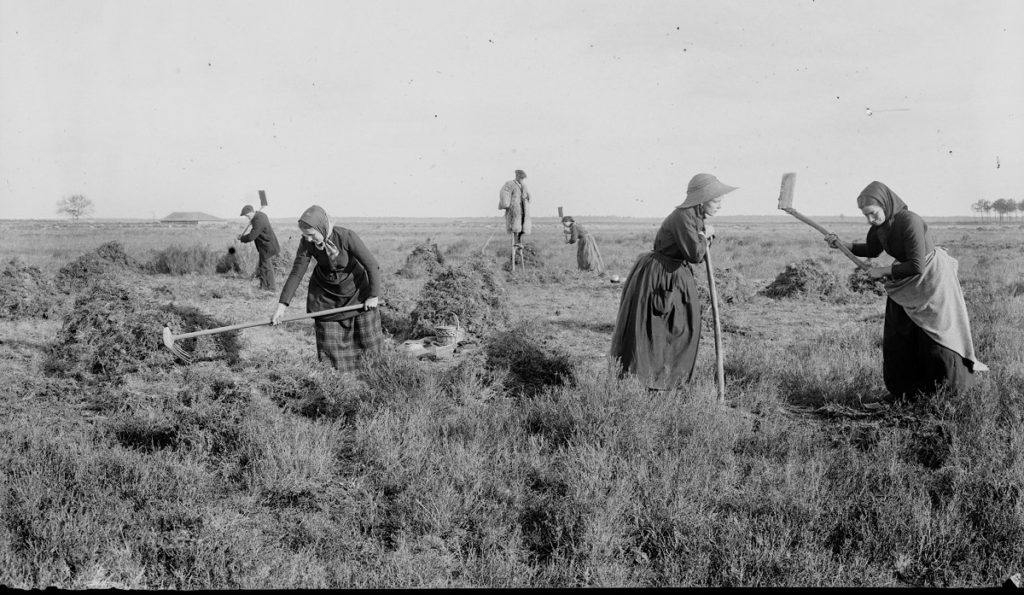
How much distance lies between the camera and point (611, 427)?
12.3ft

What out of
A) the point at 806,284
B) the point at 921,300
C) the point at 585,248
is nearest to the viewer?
the point at 921,300

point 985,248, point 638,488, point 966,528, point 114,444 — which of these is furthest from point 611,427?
point 985,248

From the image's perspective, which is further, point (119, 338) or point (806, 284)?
point (806, 284)

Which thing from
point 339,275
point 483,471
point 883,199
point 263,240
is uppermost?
point 883,199

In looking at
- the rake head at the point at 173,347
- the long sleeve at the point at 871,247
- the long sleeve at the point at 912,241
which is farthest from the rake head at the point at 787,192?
the rake head at the point at 173,347

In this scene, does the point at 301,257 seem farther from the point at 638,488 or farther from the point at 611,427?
the point at 638,488

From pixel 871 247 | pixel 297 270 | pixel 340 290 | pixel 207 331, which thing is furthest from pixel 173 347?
pixel 871 247

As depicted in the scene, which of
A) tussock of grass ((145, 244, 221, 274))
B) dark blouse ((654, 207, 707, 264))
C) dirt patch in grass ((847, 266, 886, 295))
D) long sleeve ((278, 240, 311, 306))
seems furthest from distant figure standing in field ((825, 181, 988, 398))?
tussock of grass ((145, 244, 221, 274))

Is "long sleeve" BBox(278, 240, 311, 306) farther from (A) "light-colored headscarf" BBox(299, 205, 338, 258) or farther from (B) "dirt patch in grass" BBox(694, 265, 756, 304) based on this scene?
(B) "dirt patch in grass" BBox(694, 265, 756, 304)

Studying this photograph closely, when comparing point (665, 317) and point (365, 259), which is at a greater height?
point (365, 259)

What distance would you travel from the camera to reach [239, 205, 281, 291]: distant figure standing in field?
10.5m

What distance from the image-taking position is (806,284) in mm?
10773

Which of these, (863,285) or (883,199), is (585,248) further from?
(883,199)

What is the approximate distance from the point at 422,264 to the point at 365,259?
375 inches
